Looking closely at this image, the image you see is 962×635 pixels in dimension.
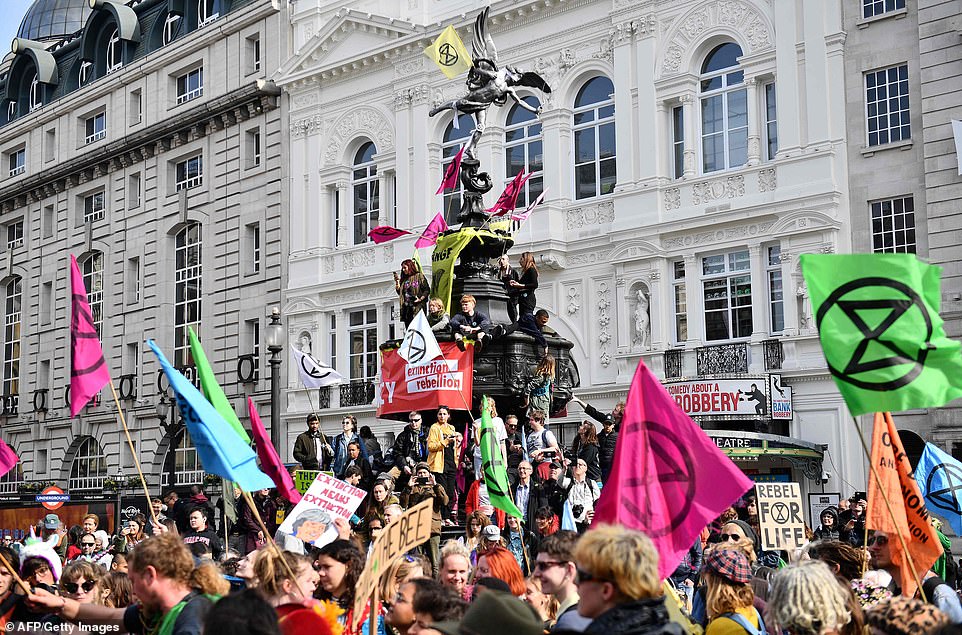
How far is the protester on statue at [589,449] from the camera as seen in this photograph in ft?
52.9

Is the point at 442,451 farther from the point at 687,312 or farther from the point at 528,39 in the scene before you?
the point at 528,39

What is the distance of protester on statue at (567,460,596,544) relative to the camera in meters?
14.3

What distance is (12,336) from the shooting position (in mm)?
53656

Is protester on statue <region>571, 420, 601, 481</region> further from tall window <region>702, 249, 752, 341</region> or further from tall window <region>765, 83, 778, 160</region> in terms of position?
tall window <region>765, 83, 778, 160</region>

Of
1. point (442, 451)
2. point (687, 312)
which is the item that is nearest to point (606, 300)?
point (687, 312)

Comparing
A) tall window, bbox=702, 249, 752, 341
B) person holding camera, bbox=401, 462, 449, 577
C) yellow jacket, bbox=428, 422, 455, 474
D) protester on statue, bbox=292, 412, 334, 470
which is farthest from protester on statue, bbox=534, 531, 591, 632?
tall window, bbox=702, 249, 752, 341

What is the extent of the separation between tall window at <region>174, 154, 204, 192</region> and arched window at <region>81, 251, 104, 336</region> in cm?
533

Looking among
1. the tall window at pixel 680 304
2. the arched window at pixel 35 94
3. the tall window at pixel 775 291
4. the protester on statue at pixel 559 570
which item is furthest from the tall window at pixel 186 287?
the protester on statue at pixel 559 570

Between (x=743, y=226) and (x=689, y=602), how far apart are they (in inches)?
818

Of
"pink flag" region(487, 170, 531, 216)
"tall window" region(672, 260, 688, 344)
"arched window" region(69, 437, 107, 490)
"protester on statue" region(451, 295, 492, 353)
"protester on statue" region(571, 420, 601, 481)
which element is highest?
"pink flag" region(487, 170, 531, 216)

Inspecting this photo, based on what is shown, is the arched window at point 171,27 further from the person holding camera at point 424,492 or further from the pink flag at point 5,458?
the pink flag at point 5,458

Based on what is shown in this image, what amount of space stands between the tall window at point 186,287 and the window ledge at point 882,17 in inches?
Answer: 958

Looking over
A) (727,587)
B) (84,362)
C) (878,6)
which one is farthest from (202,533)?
(878,6)

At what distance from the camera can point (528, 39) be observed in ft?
114
